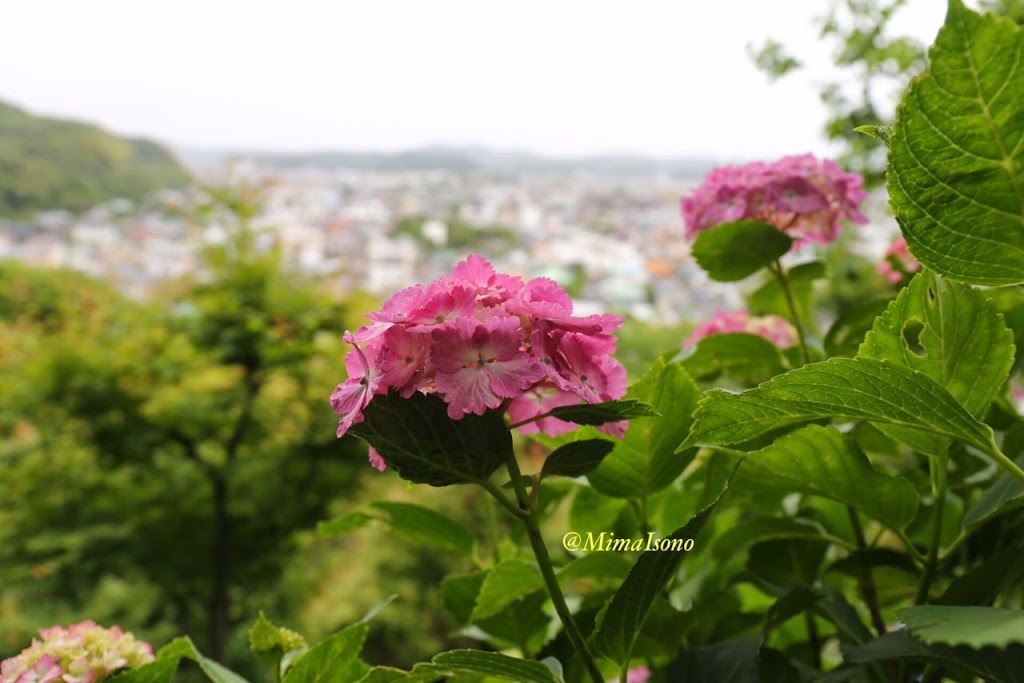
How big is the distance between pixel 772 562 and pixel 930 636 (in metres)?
0.26

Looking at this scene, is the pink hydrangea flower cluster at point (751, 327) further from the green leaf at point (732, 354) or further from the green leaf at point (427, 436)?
the green leaf at point (427, 436)

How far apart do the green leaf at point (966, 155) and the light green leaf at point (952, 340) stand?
0.13ft

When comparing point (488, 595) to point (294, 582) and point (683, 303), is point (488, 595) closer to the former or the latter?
point (294, 582)

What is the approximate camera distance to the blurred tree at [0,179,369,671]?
3414 millimetres

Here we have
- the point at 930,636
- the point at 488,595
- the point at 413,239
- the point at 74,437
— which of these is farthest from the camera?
the point at 413,239

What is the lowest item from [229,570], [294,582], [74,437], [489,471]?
[294,582]

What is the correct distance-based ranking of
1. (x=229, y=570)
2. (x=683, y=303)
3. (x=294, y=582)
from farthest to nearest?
1. (x=683, y=303)
2. (x=294, y=582)
3. (x=229, y=570)

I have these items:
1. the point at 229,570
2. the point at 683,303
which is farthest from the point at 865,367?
the point at 683,303

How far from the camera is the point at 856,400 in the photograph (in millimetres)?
266

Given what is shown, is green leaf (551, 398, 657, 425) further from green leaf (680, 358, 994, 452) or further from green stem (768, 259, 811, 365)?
green stem (768, 259, 811, 365)

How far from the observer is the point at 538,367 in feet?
0.90

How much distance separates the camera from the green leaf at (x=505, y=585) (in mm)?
353

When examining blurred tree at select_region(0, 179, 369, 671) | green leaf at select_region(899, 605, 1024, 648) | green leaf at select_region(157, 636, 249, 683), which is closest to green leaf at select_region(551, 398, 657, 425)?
green leaf at select_region(899, 605, 1024, 648)

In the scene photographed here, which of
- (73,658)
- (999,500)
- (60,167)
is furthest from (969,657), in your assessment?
(60,167)
